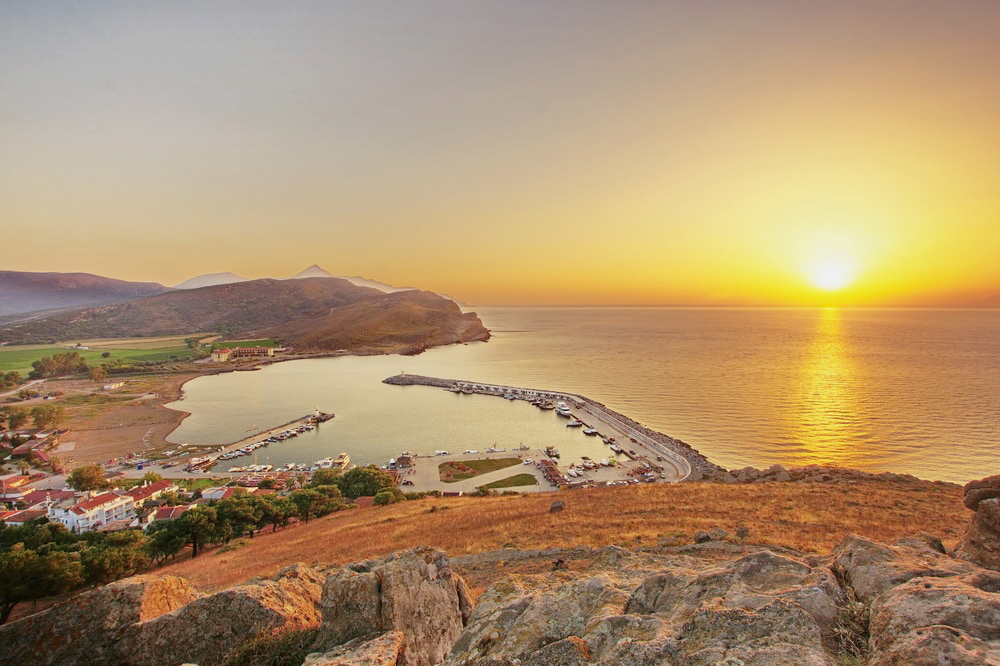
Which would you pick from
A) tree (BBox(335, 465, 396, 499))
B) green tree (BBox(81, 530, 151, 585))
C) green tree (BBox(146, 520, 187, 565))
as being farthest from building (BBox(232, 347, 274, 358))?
green tree (BBox(81, 530, 151, 585))

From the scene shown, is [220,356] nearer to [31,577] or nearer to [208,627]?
[31,577]

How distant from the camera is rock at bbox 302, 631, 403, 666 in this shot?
19.2 ft

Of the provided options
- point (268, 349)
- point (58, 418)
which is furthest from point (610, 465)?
point (268, 349)

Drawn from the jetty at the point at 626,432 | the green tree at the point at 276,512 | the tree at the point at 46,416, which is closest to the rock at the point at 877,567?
the green tree at the point at 276,512

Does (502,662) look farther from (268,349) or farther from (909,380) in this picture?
(268,349)

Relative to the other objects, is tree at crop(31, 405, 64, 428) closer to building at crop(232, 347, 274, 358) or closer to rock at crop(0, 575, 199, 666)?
building at crop(232, 347, 274, 358)

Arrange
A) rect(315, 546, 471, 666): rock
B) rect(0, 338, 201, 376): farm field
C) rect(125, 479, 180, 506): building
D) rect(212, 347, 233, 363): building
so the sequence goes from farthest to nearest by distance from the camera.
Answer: rect(212, 347, 233, 363): building → rect(0, 338, 201, 376): farm field → rect(125, 479, 180, 506): building → rect(315, 546, 471, 666): rock

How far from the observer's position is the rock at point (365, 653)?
231 inches

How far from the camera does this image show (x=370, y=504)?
31.7 meters

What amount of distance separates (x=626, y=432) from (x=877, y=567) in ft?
171

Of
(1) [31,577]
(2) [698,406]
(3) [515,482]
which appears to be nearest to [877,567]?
(1) [31,577]

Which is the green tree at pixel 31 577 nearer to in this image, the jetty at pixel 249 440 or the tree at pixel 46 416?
the jetty at pixel 249 440

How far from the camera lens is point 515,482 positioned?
40.8 metres

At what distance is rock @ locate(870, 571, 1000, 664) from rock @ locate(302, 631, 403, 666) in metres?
5.43
